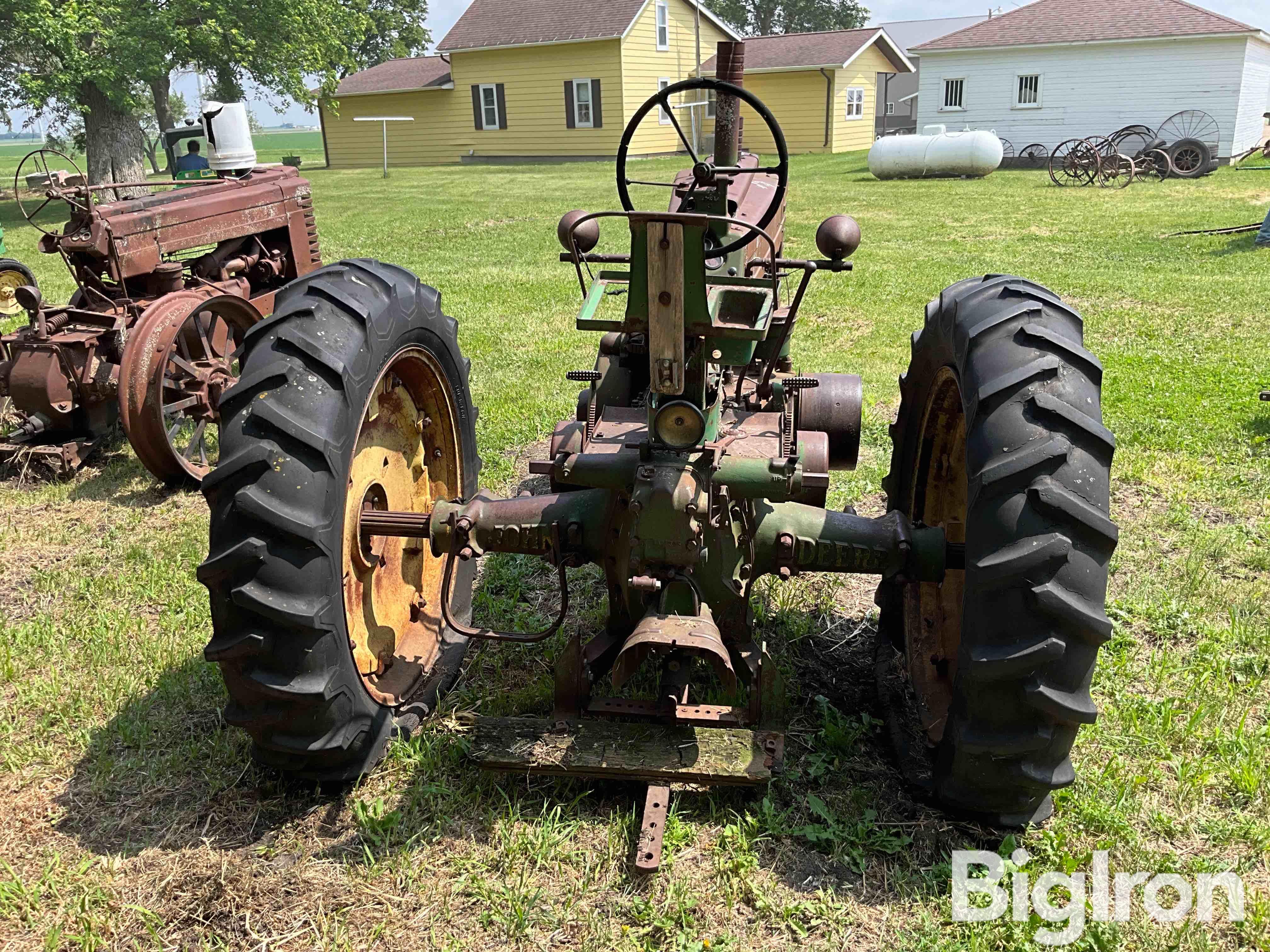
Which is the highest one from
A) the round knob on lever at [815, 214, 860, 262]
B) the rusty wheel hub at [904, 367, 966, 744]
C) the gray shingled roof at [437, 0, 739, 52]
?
the gray shingled roof at [437, 0, 739, 52]

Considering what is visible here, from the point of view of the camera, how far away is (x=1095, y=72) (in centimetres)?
2694

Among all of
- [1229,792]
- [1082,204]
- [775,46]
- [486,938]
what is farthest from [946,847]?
[775,46]

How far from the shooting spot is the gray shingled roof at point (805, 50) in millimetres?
31797

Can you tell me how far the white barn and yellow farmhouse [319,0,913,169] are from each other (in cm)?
415

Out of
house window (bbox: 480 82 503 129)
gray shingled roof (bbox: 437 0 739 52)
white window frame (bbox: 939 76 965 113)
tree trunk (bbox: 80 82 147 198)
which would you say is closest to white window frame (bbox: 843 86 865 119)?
white window frame (bbox: 939 76 965 113)

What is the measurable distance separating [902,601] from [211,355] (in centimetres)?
447

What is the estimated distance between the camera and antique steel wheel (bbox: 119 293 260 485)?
539 centimetres

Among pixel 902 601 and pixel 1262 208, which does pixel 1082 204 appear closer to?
pixel 1262 208

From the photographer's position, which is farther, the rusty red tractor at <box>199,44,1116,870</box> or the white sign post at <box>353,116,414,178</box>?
the white sign post at <box>353,116,414,178</box>

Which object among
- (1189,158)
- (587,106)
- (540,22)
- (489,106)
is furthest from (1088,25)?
(489,106)

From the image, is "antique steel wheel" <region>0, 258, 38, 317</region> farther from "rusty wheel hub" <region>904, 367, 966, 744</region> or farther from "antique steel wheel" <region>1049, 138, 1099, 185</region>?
"antique steel wheel" <region>1049, 138, 1099, 185</region>

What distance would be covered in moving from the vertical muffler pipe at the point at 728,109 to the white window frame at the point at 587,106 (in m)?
27.6

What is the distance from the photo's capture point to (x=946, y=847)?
2.84 meters

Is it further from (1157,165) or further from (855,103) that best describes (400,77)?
(1157,165)
